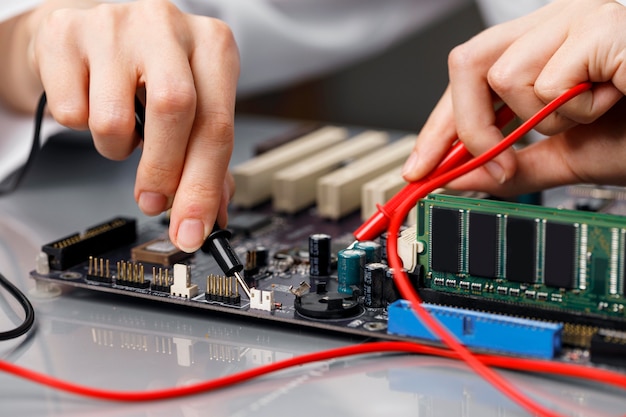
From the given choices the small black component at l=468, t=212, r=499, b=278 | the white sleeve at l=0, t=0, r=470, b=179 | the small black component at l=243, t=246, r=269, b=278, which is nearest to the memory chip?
the small black component at l=243, t=246, r=269, b=278

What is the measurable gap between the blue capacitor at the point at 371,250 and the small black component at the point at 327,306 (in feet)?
0.26

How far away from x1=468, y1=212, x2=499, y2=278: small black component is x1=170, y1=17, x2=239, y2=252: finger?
346 mm

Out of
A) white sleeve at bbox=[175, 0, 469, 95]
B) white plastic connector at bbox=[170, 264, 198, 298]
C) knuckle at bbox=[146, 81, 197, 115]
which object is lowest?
white plastic connector at bbox=[170, 264, 198, 298]

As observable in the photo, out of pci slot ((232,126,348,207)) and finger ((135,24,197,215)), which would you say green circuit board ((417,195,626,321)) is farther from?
pci slot ((232,126,348,207))

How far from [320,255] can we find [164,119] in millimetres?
272

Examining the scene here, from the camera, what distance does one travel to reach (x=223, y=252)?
3.67ft

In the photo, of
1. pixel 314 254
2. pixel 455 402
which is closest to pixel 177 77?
pixel 314 254

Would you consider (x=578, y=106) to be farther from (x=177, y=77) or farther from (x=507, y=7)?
(x=507, y=7)

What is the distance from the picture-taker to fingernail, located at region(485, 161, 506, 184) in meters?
1.29

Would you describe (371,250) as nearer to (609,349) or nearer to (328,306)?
(328,306)

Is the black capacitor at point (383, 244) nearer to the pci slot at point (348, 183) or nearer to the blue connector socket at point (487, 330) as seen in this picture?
the blue connector socket at point (487, 330)

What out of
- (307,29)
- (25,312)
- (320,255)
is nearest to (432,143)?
(320,255)

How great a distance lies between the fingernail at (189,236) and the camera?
1129mm

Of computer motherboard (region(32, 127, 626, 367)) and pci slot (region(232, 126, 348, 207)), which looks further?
pci slot (region(232, 126, 348, 207))
